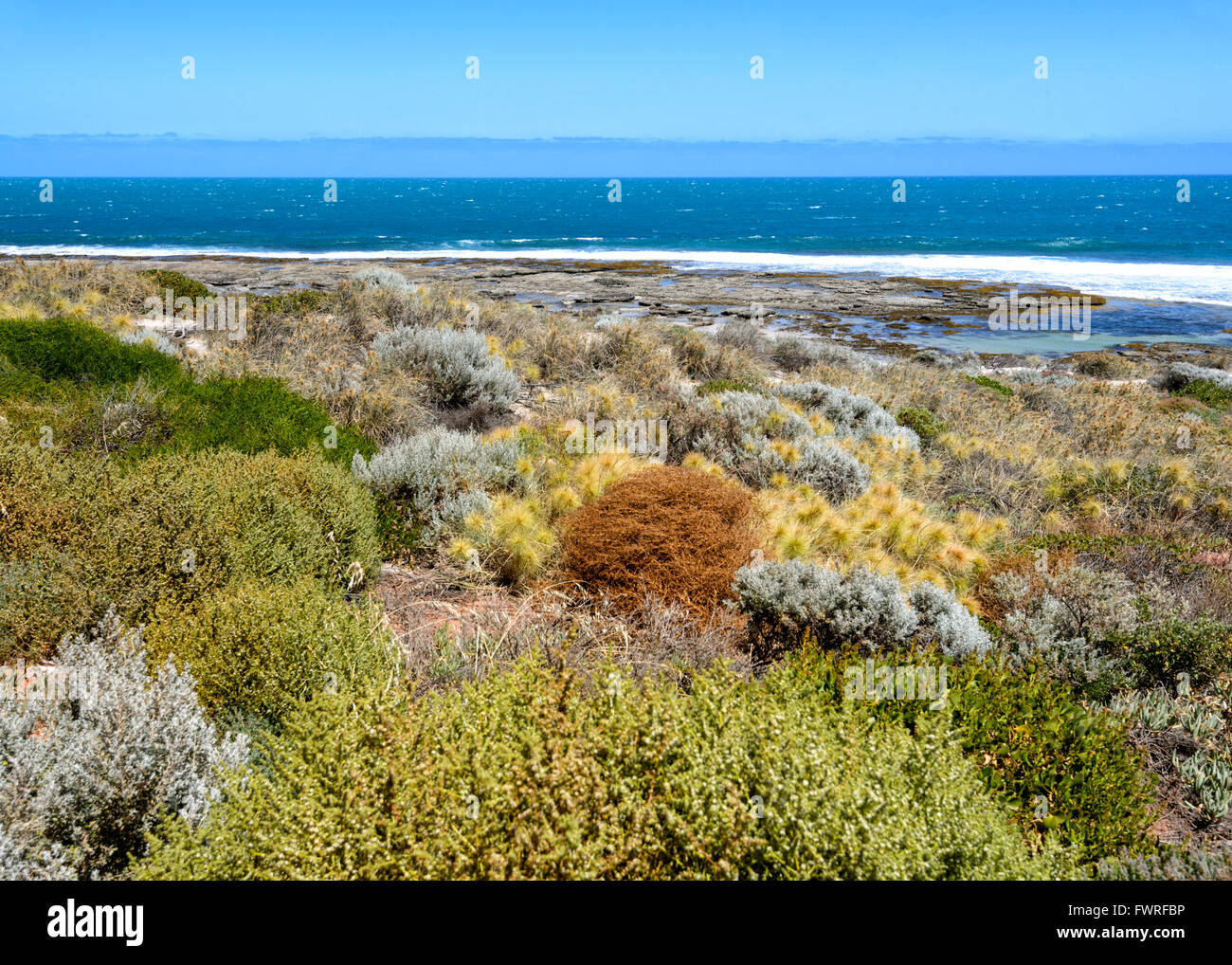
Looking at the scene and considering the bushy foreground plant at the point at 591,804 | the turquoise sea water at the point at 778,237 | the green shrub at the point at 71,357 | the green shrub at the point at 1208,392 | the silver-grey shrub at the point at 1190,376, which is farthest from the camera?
the turquoise sea water at the point at 778,237

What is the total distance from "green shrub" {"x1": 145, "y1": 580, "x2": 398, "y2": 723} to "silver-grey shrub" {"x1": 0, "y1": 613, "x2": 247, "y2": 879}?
19cm

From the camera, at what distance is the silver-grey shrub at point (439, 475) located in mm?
5723

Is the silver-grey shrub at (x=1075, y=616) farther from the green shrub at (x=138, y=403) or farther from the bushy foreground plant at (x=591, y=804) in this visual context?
the green shrub at (x=138, y=403)

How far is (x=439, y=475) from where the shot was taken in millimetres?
6094

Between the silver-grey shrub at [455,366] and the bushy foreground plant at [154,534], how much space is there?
12.3ft

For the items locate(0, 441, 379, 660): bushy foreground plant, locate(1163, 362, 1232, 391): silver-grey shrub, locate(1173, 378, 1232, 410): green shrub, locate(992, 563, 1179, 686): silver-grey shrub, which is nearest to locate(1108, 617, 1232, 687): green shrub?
locate(992, 563, 1179, 686): silver-grey shrub

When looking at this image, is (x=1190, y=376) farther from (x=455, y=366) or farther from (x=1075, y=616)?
(x=455, y=366)

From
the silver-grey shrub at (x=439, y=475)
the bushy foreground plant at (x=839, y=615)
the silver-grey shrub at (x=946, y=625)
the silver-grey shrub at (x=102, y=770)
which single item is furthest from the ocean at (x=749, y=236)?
the silver-grey shrub at (x=102, y=770)

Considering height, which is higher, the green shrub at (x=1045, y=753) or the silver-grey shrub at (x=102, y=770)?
the silver-grey shrub at (x=102, y=770)

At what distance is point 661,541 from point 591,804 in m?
2.52

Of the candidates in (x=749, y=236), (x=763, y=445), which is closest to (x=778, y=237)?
(x=749, y=236)

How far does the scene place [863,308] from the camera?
31531mm

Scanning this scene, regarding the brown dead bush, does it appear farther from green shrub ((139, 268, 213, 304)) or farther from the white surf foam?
the white surf foam

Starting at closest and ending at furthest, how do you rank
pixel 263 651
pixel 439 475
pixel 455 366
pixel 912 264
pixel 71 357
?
pixel 263 651
pixel 439 475
pixel 71 357
pixel 455 366
pixel 912 264
